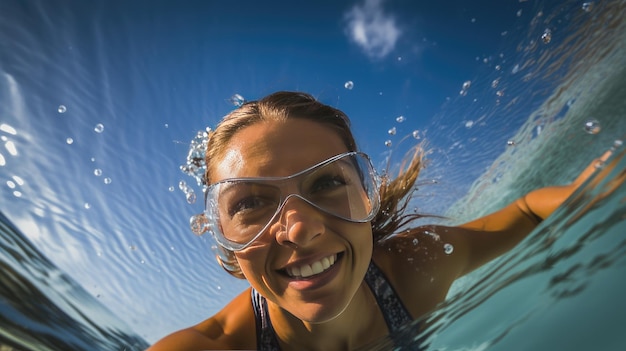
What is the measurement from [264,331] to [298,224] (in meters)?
1.53

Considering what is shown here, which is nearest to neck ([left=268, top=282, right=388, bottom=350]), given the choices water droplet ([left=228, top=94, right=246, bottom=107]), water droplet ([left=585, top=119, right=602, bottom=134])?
water droplet ([left=228, top=94, right=246, bottom=107])

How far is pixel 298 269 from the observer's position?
8.89ft

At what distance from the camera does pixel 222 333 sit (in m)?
3.41

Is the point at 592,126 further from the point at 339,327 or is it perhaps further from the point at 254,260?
the point at 254,260

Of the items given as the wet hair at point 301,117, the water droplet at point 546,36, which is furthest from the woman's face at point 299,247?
the water droplet at point 546,36

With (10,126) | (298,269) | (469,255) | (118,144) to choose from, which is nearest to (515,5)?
(469,255)

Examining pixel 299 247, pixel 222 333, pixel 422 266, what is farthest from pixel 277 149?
pixel 422 266

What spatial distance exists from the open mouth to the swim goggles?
32 centimetres

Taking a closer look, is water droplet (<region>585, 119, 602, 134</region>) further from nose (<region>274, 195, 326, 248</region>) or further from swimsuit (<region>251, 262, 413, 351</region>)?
nose (<region>274, 195, 326, 248</region>)

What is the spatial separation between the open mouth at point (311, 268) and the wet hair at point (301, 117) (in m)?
1.01

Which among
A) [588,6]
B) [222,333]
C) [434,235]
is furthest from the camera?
[588,6]

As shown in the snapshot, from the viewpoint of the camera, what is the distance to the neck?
11.6 feet

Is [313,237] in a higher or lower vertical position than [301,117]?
lower

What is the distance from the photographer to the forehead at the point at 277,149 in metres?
2.78
